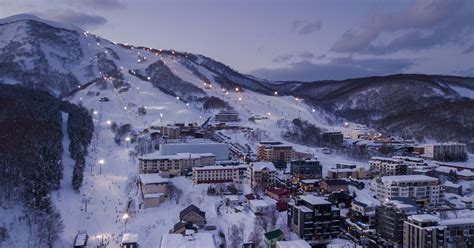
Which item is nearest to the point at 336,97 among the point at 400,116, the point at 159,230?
the point at 400,116

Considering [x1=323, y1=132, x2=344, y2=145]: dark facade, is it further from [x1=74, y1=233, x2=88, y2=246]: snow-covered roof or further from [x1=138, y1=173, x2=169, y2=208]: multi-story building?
[x1=74, y1=233, x2=88, y2=246]: snow-covered roof

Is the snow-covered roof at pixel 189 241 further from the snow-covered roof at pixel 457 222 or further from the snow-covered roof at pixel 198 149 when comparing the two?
the snow-covered roof at pixel 198 149

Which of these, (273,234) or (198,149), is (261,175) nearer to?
(273,234)

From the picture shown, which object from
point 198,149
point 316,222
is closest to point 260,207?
point 316,222

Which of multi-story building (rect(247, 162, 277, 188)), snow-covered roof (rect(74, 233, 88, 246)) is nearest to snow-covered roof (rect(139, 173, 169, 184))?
multi-story building (rect(247, 162, 277, 188))

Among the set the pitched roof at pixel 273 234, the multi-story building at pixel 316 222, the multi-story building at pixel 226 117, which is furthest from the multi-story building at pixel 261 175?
the multi-story building at pixel 226 117

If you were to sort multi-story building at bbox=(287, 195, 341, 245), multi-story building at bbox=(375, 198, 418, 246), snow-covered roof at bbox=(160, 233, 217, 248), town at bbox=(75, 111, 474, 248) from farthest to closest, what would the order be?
1. multi-story building at bbox=(287, 195, 341, 245)
2. multi-story building at bbox=(375, 198, 418, 246)
3. town at bbox=(75, 111, 474, 248)
4. snow-covered roof at bbox=(160, 233, 217, 248)

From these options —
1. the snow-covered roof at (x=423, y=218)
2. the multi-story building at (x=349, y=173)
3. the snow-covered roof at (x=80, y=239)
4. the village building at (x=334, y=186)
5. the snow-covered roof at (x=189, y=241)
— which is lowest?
the snow-covered roof at (x=80, y=239)
